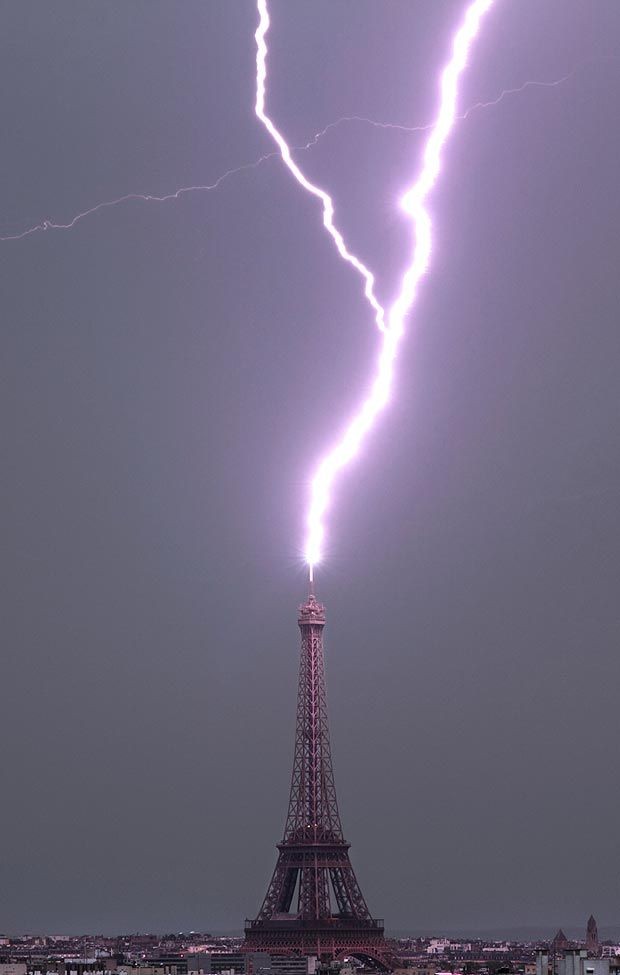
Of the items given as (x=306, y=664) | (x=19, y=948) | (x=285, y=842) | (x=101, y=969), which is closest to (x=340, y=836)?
(x=285, y=842)

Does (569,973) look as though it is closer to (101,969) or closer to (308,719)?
(101,969)

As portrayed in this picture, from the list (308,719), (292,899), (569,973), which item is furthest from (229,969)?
(569,973)

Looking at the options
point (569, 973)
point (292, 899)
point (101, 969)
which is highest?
point (292, 899)

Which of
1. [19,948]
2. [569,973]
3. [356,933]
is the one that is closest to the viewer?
[569,973]

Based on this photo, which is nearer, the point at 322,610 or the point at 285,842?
the point at 285,842

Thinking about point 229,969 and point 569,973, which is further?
point 229,969

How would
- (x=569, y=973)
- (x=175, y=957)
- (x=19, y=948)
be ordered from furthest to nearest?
(x=19, y=948)
(x=175, y=957)
(x=569, y=973)

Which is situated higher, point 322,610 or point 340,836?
point 322,610

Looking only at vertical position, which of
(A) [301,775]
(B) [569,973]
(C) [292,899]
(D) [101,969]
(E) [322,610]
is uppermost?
(E) [322,610]

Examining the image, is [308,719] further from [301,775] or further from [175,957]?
[175,957]
